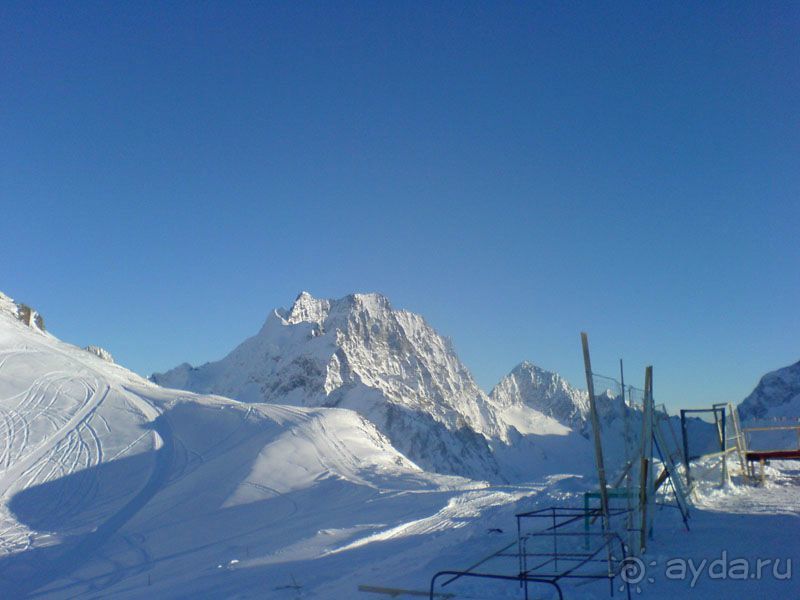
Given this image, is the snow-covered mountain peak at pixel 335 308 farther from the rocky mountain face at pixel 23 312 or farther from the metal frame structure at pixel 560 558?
the metal frame structure at pixel 560 558

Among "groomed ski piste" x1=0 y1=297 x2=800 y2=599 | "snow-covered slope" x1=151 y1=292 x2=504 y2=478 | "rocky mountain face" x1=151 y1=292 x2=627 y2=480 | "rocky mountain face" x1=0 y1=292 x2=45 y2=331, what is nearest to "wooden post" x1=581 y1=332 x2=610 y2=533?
"groomed ski piste" x1=0 y1=297 x2=800 y2=599

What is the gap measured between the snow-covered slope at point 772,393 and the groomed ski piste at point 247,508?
153 metres

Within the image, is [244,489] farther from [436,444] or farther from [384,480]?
[436,444]

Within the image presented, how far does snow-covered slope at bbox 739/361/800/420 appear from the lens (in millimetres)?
160587

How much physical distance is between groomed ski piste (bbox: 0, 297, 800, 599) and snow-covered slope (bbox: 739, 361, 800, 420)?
153 metres

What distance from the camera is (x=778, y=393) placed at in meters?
165

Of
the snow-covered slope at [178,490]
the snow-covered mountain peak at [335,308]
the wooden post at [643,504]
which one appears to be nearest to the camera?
the wooden post at [643,504]

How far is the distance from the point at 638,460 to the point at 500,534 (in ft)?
12.9

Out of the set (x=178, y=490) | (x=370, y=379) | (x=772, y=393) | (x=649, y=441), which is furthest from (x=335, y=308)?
(x=649, y=441)
